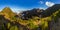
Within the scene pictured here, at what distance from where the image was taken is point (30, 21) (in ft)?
9.69

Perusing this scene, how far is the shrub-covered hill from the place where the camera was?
9.45 feet

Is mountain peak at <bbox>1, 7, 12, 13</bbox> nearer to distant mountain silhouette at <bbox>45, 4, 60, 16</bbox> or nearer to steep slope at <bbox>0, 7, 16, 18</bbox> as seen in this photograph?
steep slope at <bbox>0, 7, 16, 18</bbox>

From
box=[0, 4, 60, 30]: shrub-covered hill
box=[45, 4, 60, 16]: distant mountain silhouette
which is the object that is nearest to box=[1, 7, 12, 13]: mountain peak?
box=[0, 4, 60, 30]: shrub-covered hill

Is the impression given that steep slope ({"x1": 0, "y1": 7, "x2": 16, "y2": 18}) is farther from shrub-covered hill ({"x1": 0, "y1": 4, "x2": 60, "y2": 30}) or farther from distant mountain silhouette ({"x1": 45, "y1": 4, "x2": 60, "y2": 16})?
distant mountain silhouette ({"x1": 45, "y1": 4, "x2": 60, "y2": 16})

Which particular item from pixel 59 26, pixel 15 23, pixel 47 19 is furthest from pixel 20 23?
pixel 59 26

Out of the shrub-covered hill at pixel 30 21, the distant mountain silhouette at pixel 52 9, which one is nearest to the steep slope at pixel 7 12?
the shrub-covered hill at pixel 30 21

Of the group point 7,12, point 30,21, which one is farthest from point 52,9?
point 7,12

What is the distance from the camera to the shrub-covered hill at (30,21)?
9.45ft

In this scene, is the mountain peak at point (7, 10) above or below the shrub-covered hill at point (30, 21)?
above

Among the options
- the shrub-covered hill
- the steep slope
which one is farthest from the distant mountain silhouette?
the steep slope

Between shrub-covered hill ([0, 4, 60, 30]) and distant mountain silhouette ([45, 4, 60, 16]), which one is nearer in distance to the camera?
shrub-covered hill ([0, 4, 60, 30])

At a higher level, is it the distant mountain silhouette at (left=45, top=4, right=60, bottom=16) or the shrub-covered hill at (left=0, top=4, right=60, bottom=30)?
the distant mountain silhouette at (left=45, top=4, right=60, bottom=16)

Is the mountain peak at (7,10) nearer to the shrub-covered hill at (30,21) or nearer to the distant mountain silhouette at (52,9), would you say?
the shrub-covered hill at (30,21)

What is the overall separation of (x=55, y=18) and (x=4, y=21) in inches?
35.9
